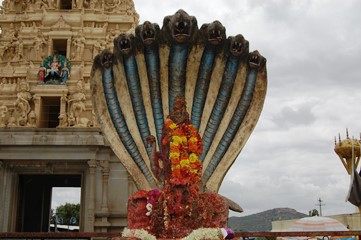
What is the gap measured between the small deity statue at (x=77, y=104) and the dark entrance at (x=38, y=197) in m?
2.86

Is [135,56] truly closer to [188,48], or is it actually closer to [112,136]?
[188,48]

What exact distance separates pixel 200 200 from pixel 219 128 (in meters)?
1.88

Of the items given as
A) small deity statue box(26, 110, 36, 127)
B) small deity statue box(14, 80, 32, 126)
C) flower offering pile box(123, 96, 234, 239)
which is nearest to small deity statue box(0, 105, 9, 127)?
small deity statue box(14, 80, 32, 126)

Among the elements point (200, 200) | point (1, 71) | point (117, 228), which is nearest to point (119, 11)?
point (1, 71)

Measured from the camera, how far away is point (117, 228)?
17844mm

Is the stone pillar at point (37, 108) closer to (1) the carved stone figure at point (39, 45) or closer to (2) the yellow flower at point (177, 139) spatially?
(1) the carved stone figure at point (39, 45)

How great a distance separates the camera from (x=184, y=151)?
7.49 meters

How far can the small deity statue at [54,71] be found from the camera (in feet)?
67.2

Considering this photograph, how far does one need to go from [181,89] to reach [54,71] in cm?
1324

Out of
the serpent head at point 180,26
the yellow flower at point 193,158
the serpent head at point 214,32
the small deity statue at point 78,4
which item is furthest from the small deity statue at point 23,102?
the yellow flower at point 193,158

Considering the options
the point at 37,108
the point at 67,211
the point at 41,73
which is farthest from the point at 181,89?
the point at 67,211

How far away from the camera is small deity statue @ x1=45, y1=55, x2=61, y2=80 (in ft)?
67.2

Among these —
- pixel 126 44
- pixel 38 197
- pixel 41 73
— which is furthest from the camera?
pixel 38 197

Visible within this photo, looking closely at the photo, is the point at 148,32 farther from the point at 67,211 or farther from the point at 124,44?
the point at 67,211
